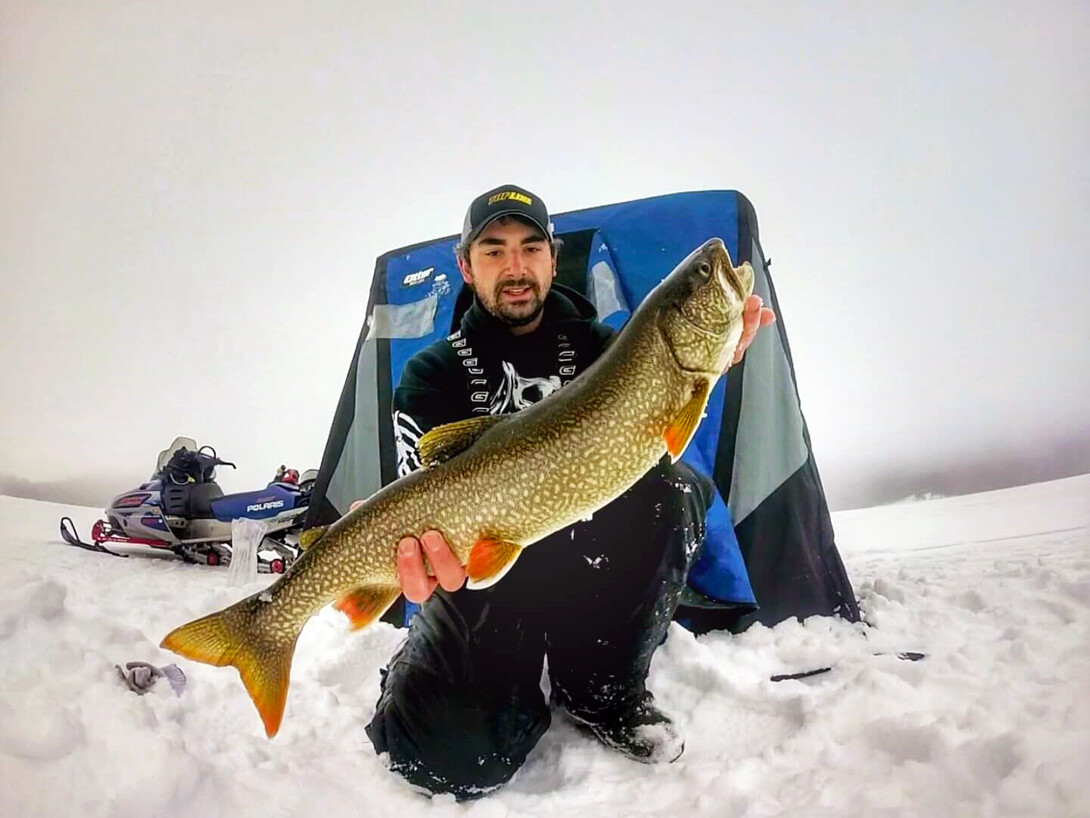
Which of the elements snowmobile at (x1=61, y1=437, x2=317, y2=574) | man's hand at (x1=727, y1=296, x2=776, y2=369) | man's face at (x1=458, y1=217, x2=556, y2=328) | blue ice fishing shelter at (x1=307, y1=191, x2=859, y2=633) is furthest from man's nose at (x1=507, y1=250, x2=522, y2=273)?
snowmobile at (x1=61, y1=437, x2=317, y2=574)

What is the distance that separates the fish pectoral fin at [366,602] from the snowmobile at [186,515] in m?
0.41

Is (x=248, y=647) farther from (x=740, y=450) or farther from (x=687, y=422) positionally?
(x=740, y=450)

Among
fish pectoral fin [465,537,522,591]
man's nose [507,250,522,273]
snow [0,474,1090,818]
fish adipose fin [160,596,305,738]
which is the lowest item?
snow [0,474,1090,818]

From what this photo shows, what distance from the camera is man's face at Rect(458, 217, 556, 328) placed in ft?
4.09

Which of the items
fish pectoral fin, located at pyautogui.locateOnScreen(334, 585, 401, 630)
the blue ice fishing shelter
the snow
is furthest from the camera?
the blue ice fishing shelter

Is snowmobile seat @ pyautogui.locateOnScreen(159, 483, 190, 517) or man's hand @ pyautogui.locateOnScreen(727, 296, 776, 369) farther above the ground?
man's hand @ pyautogui.locateOnScreen(727, 296, 776, 369)

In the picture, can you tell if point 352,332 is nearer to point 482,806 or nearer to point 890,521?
point 482,806

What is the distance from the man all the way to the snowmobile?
34 cm

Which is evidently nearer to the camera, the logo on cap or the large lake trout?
the large lake trout

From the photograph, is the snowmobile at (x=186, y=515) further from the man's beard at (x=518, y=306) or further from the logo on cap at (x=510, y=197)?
the logo on cap at (x=510, y=197)

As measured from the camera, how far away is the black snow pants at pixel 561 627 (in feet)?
3.89

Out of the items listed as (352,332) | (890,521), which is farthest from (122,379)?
(890,521)

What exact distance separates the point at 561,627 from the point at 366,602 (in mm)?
445

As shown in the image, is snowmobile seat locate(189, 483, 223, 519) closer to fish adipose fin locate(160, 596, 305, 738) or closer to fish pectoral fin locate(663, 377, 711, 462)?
fish adipose fin locate(160, 596, 305, 738)
